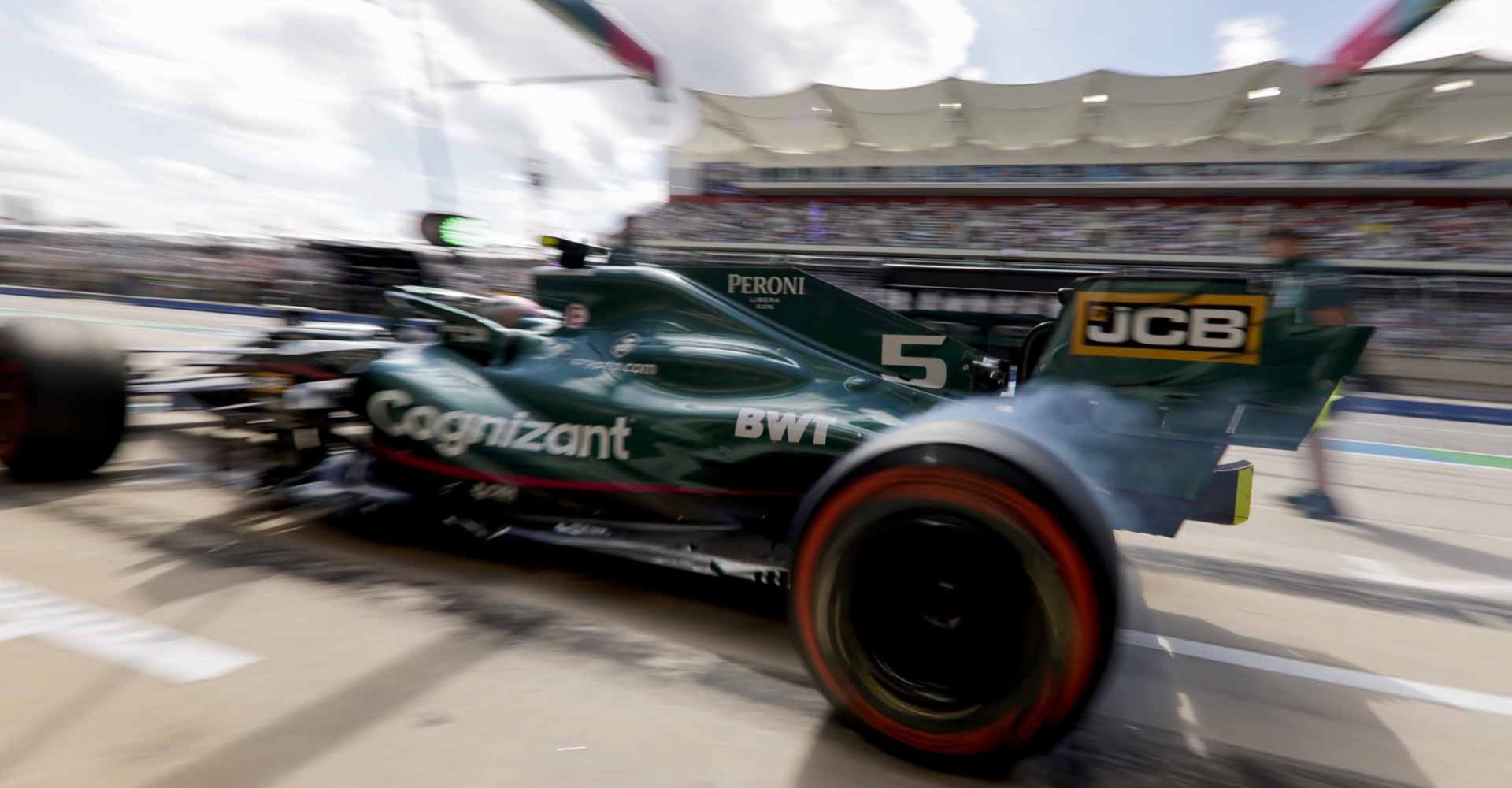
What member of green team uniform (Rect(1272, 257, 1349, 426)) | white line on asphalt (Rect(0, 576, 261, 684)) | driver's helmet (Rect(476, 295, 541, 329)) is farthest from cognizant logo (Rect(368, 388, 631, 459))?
green team uniform (Rect(1272, 257, 1349, 426))

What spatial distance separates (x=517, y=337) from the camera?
10.1 ft

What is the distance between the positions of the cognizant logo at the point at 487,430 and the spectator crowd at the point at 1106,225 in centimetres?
2333

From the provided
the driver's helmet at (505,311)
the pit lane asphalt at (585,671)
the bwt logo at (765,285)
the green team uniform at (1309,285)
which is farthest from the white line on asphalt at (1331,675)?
the driver's helmet at (505,311)

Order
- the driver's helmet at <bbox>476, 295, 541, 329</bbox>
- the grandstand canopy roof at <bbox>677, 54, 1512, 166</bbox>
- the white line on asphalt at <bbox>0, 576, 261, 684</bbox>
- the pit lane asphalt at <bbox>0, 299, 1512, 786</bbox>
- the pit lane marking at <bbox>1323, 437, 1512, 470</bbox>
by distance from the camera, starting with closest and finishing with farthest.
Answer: the pit lane asphalt at <bbox>0, 299, 1512, 786</bbox> → the white line on asphalt at <bbox>0, 576, 261, 684</bbox> → the driver's helmet at <bbox>476, 295, 541, 329</bbox> → the pit lane marking at <bbox>1323, 437, 1512, 470</bbox> → the grandstand canopy roof at <bbox>677, 54, 1512, 166</bbox>

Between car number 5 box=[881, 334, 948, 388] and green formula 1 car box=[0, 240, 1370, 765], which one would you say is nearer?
green formula 1 car box=[0, 240, 1370, 765]

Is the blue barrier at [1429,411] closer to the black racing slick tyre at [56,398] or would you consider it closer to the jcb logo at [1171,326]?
the jcb logo at [1171,326]

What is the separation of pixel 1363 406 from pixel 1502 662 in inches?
339

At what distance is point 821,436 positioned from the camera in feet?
7.47

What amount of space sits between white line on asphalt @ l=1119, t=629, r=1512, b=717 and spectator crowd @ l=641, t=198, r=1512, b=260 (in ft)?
78.0

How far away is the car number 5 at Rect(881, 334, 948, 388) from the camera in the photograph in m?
2.81

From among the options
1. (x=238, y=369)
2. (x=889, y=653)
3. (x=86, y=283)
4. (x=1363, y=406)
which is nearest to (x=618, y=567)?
(x=889, y=653)

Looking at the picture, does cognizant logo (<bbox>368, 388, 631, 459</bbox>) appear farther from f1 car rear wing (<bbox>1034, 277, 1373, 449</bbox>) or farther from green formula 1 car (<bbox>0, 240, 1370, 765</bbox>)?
f1 car rear wing (<bbox>1034, 277, 1373, 449</bbox>)

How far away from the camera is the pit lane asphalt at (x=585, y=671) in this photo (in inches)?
63.9

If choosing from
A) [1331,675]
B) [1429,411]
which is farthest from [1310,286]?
[1429,411]
